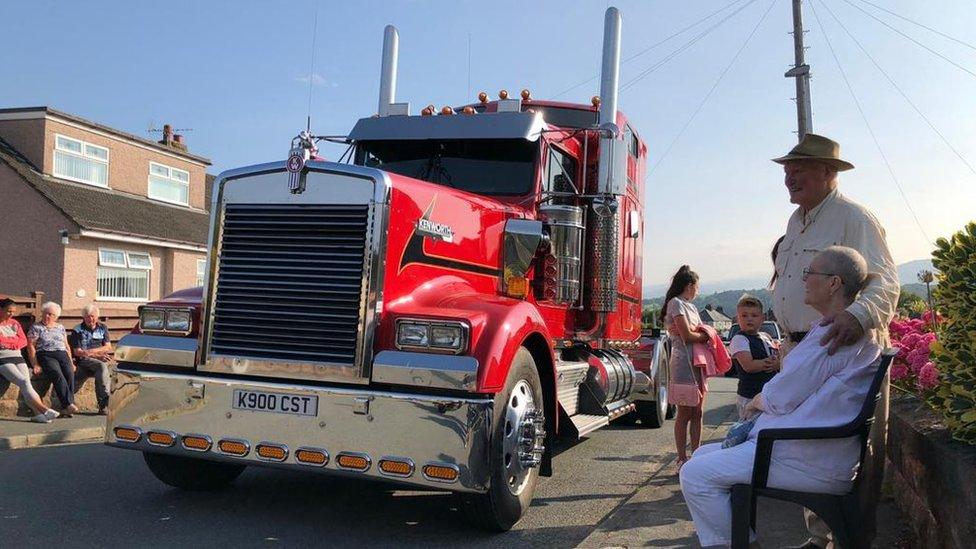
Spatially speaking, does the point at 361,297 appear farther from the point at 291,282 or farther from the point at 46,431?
the point at 46,431

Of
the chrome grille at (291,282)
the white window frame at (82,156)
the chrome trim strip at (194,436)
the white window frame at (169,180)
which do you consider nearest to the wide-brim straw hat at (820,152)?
the chrome grille at (291,282)

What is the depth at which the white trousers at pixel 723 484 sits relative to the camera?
3121 millimetres

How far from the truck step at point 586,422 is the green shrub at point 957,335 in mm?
2392

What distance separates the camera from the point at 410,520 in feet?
16.0

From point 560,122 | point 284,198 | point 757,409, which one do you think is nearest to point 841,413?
point 757,409

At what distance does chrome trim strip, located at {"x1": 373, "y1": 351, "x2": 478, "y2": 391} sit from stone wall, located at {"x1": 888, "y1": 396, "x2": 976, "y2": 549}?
2179 mm

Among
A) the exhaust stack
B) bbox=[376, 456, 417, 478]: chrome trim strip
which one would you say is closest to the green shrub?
bbox=[376, 456, 417, 478]: chrome trim strip

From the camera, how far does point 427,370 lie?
411cm

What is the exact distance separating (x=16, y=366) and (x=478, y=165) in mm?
6240

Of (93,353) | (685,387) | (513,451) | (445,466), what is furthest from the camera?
(93,353)

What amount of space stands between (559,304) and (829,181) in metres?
2.72

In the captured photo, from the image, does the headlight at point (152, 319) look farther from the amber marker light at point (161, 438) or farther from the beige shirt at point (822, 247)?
the beige shirt at point (822, 247)

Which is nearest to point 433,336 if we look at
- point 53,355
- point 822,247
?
point 822,247

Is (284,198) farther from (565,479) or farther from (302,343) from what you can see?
(565,479)
